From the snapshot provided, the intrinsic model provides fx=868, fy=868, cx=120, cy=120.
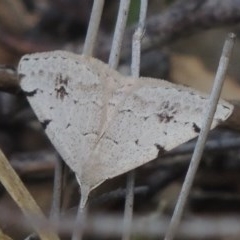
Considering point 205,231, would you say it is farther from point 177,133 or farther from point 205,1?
point 205,1

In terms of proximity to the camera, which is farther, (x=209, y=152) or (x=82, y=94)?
(x=209, y=152)

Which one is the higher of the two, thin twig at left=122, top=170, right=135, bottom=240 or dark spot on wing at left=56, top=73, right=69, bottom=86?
dark spot on wing at left=56, top=73, right=69, bottom=86

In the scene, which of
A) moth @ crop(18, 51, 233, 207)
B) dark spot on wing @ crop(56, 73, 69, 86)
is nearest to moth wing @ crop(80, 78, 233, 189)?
moth @ crop(18, 51, 233, 207)

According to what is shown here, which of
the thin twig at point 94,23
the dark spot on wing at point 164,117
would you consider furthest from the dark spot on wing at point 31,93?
the dark spot on wing at point 164,117

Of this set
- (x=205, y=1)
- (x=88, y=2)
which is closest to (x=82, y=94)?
(x=205, y=1)

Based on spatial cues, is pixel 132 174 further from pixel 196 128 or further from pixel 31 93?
pixel 31 93

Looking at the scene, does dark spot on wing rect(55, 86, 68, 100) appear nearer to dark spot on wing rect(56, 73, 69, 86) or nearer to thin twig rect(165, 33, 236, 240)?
dark spot on wing rect(56, 73, 69, 86)

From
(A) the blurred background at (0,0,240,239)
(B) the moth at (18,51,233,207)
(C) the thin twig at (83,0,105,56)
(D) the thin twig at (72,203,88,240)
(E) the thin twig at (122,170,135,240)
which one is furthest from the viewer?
(A) the blurred background at (0,0,240,239)
